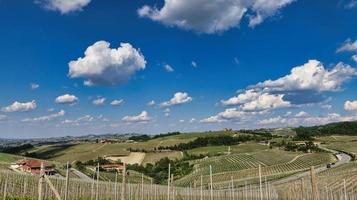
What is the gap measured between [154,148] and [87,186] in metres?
101

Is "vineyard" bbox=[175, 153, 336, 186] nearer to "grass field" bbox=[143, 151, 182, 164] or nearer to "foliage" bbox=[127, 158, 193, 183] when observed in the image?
"foliage" bbox=[127, 158, 193, 183]

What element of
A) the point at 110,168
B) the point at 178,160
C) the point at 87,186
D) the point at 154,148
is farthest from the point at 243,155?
the point at 87,186

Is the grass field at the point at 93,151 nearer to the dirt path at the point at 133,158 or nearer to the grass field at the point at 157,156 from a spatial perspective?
the grass field at the point at 157,156

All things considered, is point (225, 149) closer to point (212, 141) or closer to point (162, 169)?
point (212, 141)

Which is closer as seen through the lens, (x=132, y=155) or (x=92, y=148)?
(x=132, y=155)

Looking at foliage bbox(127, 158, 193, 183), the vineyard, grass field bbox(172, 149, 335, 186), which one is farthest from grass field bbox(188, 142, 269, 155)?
foliage bbox(127, 158, 193, 183)

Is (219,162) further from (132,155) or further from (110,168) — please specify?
(132,155)

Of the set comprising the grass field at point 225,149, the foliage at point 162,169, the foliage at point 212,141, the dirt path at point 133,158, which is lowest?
the foliage at point 162,169

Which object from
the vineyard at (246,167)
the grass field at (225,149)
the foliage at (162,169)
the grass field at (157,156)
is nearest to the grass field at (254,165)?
the vineyard at (246,167)

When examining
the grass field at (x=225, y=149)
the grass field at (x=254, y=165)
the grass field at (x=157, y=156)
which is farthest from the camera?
the grass field at (x=225, y=149)

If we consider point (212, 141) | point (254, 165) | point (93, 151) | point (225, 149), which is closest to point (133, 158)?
point (93, 151)

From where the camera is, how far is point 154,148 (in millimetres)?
147500

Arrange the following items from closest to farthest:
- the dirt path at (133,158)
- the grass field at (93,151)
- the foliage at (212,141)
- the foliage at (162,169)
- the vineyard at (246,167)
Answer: the vineyard at (246,167) < the foliage at (162,169) < the dirt path at (133,158) < the grass field at (93,151) < the foliage at (212,141)

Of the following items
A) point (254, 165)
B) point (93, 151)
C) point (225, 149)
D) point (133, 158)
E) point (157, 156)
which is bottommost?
point (254, 165)
